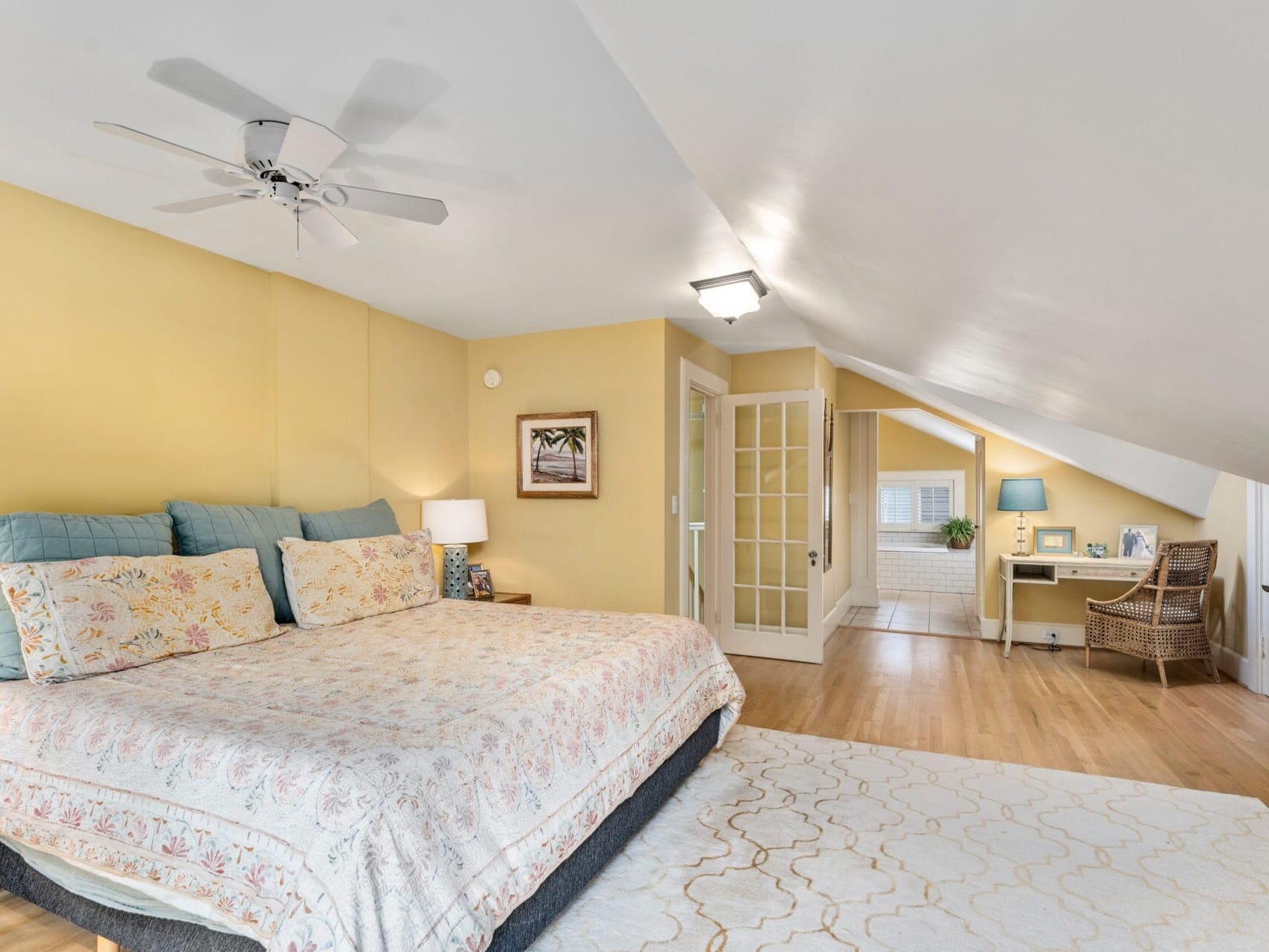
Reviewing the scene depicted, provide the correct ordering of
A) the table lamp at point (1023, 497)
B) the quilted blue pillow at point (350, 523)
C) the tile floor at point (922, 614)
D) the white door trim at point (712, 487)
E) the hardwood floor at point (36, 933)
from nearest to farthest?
the hardwood floor at point (36, 933) < the quilted blue pillow at point (350, 523) < the white door trim at point (712, 487) < the table lamp at point (1023, 497) < the tile floor at point (922, 614)

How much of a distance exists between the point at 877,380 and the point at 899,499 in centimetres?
344

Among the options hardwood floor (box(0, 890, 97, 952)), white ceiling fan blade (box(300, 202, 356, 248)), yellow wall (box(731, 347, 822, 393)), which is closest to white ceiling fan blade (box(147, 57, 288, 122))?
white ceiling fan blade (box(300, 202, 356, 248))

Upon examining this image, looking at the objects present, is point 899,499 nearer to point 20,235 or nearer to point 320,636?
point 320,636

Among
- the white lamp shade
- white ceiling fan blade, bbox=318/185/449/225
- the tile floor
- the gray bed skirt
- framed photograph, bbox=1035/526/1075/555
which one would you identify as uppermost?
white ceiling fan blade, bbox=318/185/449/225

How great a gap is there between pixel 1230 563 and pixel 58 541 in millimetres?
6435

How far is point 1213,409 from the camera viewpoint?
194 centimetres

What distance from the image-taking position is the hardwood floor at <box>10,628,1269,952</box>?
309cm

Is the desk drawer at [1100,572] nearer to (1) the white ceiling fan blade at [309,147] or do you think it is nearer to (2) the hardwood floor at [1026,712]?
(2) the hardwood floor at [1026,712]

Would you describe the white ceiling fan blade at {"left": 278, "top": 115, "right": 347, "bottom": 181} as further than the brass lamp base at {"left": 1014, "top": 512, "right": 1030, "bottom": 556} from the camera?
No

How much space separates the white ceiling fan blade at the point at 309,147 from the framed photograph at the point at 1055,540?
571 cm

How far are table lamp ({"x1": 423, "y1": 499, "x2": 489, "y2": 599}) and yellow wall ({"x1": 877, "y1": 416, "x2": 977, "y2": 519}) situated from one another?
604cm

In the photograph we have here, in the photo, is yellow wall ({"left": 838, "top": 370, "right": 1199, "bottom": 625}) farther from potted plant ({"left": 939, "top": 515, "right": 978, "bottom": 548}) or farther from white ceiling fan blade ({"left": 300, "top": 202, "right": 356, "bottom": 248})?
white ceiling fan blade ({"left": 300, "top": 202, "right": 356, "bottom": 248})

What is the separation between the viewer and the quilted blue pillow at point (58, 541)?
7.06 ft

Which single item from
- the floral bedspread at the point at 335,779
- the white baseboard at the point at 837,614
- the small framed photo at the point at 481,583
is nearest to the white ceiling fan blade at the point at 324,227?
the floral bedspread at the point at 335,779
